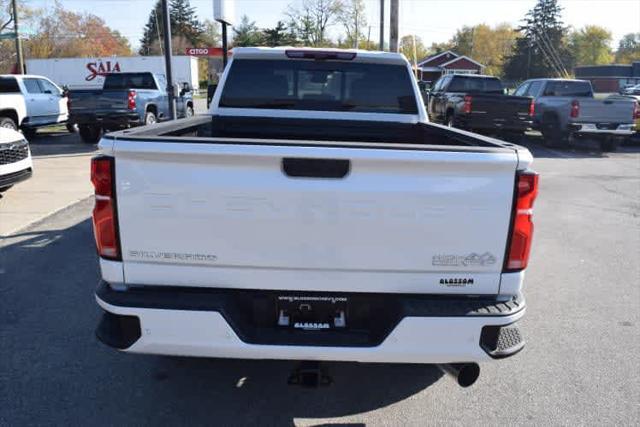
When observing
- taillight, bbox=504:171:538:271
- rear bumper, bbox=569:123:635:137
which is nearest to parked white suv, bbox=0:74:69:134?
taillight, bbox=504:171:538:271

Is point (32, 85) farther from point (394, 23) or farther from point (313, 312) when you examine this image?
point (313, 312)

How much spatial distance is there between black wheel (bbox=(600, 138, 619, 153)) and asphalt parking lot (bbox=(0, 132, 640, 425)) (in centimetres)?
1250

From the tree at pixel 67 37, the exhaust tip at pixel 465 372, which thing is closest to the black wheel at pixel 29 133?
the exhaust tip at pixel 465 372

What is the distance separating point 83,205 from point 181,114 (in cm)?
1028

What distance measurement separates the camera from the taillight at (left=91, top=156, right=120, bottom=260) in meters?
2.55

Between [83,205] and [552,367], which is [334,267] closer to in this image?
[552,367]

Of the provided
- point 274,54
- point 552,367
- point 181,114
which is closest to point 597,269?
point 552,367

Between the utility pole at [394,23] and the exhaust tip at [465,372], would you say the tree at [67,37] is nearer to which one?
the utility pole at [394,23]

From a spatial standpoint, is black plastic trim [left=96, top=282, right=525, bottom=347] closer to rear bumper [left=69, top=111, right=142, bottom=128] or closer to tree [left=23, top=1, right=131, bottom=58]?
rear bumper [left=69, top=111, right=142, bottom=128]

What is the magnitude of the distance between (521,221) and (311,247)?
1024 mm

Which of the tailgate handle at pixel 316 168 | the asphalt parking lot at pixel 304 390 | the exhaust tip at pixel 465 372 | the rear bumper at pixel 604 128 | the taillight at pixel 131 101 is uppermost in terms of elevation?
the tailgate handle at pixel 316 168

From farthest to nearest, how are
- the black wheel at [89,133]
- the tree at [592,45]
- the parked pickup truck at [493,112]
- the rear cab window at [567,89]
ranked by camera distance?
the tree at [592,45]
the rear cab window at [567,89]
the black wheel at [89,133]
the parked pickup truck at [493,112]

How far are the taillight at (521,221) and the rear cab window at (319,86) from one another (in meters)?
2.40

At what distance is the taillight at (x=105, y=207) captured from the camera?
100 inches
